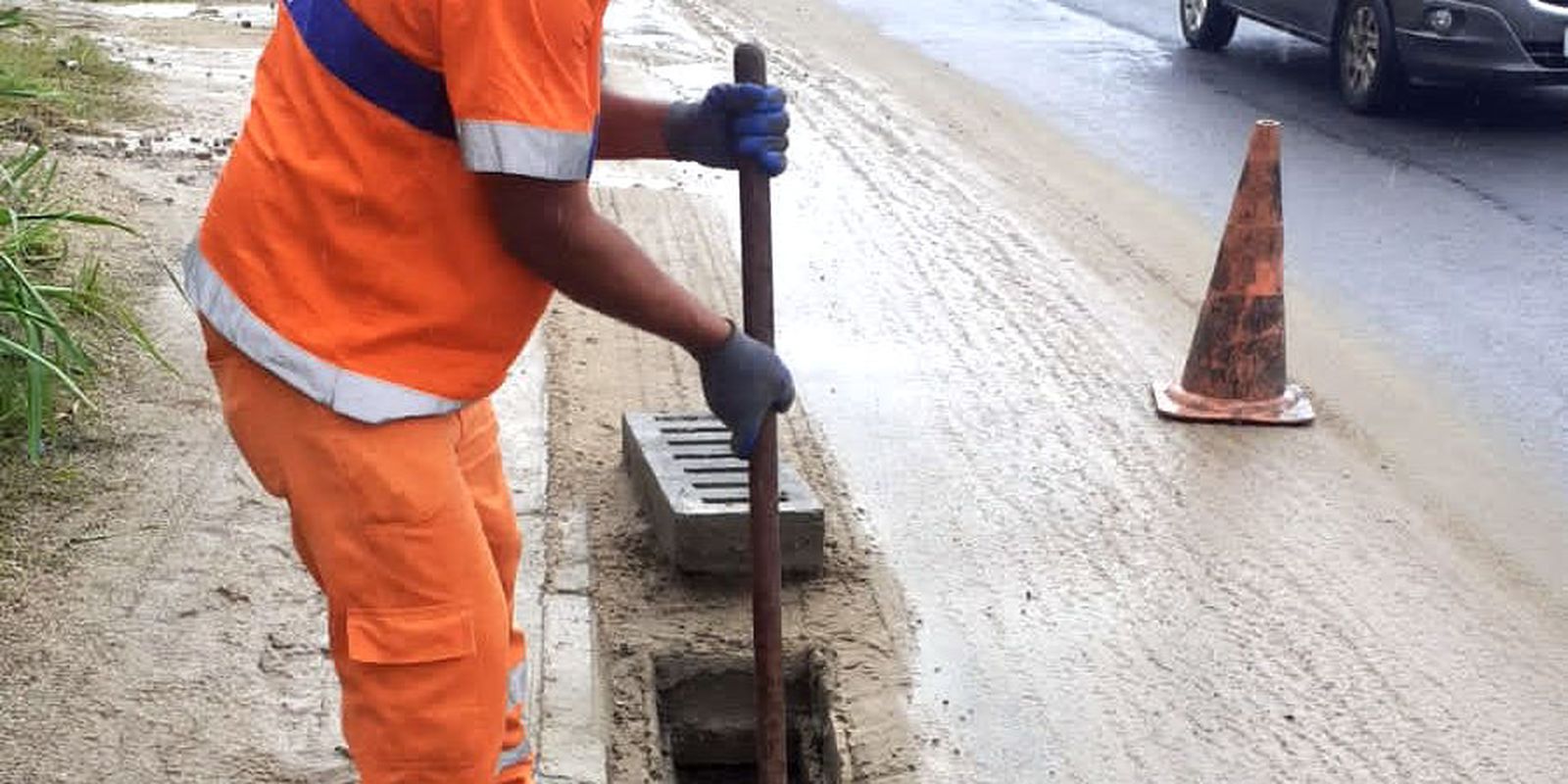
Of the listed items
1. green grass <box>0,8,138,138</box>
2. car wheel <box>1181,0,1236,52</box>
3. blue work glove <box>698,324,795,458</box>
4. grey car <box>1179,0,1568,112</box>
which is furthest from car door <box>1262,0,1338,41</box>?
blue work glove <box>698,324,795,458</box>

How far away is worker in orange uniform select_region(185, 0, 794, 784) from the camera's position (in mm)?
2742

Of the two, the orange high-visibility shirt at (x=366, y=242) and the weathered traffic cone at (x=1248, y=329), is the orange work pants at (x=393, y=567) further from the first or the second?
the weathered traffic cone at (x=1248, y=329)

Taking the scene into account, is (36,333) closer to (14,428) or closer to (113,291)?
(14,428)

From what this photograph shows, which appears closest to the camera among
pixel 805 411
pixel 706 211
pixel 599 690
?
pixel 599 690

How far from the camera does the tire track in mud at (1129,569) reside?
4293 mm

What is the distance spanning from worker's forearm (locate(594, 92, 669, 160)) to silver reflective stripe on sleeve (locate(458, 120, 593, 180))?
740 mm

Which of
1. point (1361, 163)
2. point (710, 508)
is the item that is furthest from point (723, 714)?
point (1361, 163)

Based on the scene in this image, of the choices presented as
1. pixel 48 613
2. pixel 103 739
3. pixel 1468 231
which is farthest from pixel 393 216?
pixel 1468 231

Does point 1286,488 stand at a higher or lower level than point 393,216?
lower

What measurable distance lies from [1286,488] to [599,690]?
88.0 inches

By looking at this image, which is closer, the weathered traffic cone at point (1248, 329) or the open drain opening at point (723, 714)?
the open drain opening at point (723, 714)

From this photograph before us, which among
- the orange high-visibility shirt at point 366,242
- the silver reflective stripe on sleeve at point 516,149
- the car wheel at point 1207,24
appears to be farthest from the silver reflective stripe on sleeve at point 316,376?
the car wheel at point 1207,24

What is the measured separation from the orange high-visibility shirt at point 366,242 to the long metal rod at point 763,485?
504 millimetres

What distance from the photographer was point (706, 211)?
8.41 meters
